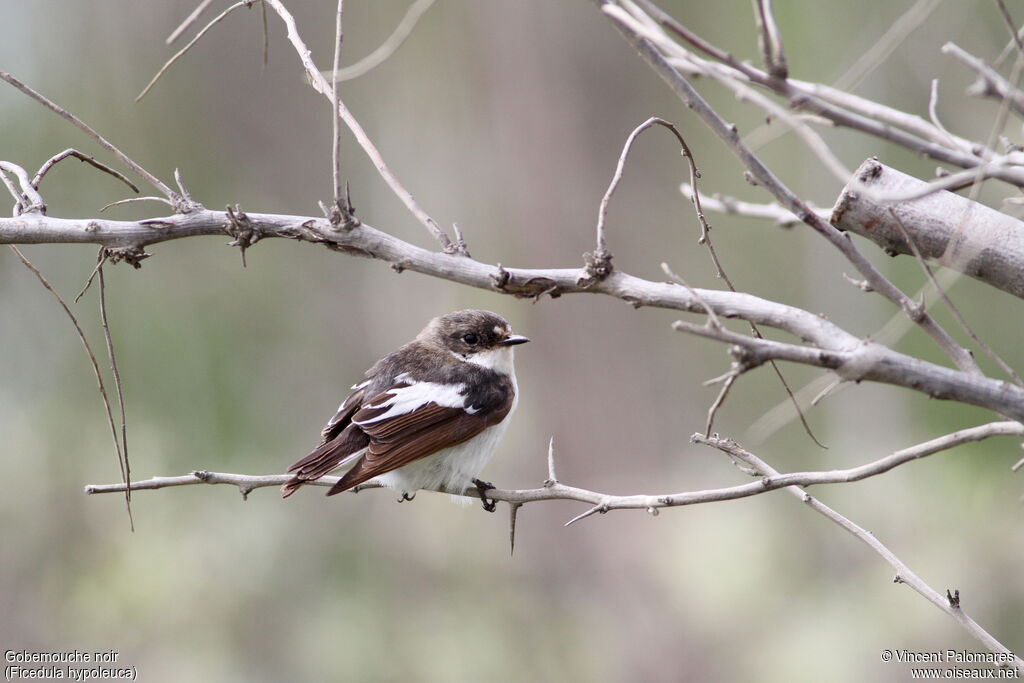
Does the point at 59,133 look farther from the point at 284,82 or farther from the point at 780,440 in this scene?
the point at 780,440

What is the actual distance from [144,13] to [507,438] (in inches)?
223

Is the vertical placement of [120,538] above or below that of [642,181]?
below

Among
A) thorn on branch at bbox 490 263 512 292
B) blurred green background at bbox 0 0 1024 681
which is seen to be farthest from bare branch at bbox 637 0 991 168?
blurred green background at bbox 0 0 1024 681

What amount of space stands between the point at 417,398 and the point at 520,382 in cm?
304

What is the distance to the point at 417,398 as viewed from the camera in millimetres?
4047

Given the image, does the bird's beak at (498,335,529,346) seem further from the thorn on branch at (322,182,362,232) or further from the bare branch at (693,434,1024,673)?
the thorn on branch at (322,182,362,232)

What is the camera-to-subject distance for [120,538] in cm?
574

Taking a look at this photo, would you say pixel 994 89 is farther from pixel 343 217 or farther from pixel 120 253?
pixel 120 253

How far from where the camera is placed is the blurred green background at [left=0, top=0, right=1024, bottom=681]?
5.72 meters

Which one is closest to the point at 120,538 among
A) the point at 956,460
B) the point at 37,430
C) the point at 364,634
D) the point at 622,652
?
the point at 37,430

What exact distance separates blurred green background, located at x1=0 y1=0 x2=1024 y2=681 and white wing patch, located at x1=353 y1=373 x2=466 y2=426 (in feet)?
8.21

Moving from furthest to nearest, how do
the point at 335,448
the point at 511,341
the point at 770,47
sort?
the point at 511,341, the point at 335,448, the point at 770,47

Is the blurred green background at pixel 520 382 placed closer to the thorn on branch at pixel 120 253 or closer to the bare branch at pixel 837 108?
the bare branch at pixel 837 108

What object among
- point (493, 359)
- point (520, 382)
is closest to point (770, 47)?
point (493, 359)
